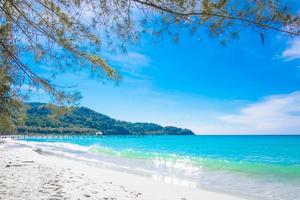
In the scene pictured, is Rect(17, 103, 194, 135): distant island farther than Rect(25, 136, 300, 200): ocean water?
Yes

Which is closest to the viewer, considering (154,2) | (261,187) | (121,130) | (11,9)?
(154,2)

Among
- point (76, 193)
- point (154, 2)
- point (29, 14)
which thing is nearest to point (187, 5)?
point (154, 2)

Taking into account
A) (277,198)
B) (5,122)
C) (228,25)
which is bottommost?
(277,198)

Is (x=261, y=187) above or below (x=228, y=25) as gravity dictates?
below

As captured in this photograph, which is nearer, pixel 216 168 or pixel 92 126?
pixel 216 168

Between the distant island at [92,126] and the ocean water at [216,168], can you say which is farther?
the distant island at [92,126]

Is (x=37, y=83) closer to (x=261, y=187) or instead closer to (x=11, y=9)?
(x=11, y=9)

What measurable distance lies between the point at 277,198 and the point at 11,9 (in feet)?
28.5

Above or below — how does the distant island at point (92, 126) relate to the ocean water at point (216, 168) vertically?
above

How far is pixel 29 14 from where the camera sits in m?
4.97

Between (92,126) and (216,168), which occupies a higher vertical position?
(92,126)

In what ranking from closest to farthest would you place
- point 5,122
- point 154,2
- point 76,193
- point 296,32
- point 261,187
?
point 296,32, point 154,2, point 76,193, point 5,122, point 261,187

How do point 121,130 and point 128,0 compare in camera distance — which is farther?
point 121,130

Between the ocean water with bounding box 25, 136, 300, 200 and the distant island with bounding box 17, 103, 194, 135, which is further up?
the distant island with bounding box 17, 103, 194, 135
